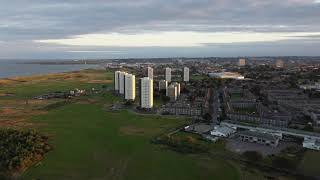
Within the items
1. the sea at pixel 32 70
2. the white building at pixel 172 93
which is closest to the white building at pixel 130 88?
the white building at pixel 172 93

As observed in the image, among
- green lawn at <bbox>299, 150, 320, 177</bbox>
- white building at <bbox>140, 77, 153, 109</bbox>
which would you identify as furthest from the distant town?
green lawn at <bbox>299, 150, 320, 177</bbox>

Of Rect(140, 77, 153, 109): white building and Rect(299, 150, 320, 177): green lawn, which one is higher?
Rect(140, 77, 153, 109): white building

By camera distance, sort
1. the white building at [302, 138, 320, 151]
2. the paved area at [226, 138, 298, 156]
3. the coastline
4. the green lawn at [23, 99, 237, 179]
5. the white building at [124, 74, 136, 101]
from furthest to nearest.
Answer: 1. the coastline
2. the white building at [124, 74, 136, 101]
3. the white building at [302, 138, 320, 151]
4. the paved area at [226, 138, 298, 156]
5. the green lawn at [23, 99, 237, 179]

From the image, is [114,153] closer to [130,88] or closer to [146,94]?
[146,94]

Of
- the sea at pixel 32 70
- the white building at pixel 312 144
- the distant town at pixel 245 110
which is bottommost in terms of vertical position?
the sea at pixel 32 70

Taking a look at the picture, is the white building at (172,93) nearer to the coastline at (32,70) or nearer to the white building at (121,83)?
the white building at (121,83)

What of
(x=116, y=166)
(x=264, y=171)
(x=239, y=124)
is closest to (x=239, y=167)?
(x=264, y=171)

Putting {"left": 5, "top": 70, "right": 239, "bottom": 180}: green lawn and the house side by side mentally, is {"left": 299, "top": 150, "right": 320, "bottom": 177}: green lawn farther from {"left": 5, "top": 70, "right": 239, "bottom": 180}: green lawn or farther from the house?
{"left": 5, "top": 70, "right": 239, "bottom": 180}: green lawn
